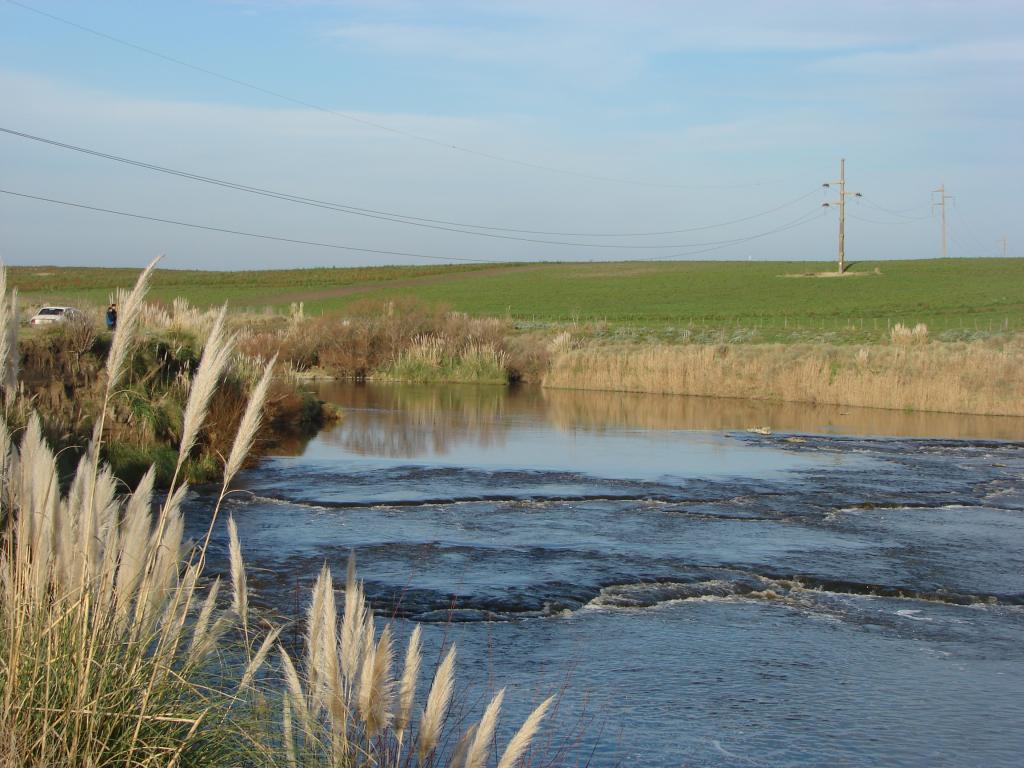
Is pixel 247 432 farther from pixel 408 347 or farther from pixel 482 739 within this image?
pixel 408 347

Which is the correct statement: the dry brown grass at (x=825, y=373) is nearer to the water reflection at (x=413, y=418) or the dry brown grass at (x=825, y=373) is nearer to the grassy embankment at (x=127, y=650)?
the water reflection at (x=413, y=418)

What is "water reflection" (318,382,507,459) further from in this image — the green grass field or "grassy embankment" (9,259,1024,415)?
the green grass field

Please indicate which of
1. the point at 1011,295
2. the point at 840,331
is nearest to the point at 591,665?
the point at 840,331

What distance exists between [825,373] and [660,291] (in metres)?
44.3

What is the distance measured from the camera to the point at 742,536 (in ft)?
39.7

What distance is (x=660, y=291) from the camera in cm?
7225

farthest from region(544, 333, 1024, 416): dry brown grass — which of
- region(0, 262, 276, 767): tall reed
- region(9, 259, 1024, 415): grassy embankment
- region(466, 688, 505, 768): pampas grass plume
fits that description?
region(466, 688, 505, 768): pampas grass plume

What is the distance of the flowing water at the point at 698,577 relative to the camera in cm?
678

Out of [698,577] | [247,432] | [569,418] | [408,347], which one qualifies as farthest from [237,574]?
[408,347]

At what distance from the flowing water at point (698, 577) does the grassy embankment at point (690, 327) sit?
27.1 feet

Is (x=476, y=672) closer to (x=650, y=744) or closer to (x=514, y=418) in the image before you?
(x=650, y=744)

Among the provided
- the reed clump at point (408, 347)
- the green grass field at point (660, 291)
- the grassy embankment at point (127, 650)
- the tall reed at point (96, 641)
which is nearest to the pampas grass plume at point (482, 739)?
the grassy embankment at point (127, 650)

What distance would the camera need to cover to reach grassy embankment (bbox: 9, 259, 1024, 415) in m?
28.3

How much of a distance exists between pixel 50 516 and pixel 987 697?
5.99 meters
